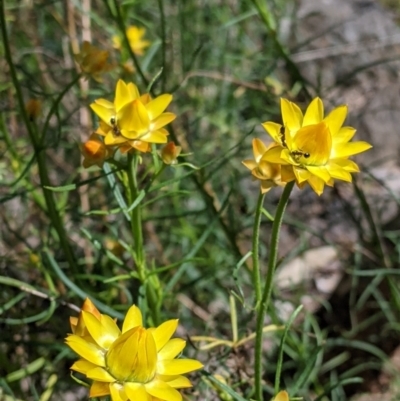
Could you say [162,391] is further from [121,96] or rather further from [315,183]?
[121,96]

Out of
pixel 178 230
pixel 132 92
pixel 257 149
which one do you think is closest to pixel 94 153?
pixel 132 92

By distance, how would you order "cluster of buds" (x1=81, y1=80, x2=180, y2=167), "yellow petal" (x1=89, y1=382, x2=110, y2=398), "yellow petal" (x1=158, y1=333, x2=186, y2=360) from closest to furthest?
"yellow petal" (x1=89, y1=382, x2=110, y2=398) → "yellow petal" (x1=158, y1=333, x2=186, y2=360) → "cluster of buds" (x1=81, y1=80, x2=180, y2=167)

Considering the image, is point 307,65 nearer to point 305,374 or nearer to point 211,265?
point 211,265

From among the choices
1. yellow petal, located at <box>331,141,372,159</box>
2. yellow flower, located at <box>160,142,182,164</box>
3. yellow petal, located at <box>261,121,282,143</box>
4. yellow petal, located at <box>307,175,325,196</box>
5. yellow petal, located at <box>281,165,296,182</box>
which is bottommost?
yellow flower, located at <box>160,142,182,164</box>

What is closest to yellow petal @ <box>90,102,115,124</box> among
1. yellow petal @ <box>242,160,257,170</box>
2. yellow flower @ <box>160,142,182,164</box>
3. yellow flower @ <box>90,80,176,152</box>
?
yellow flower @ <box>90,80,176,152</box>

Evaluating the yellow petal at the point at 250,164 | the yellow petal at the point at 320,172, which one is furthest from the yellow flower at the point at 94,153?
the yellow petal at the point at 320,172

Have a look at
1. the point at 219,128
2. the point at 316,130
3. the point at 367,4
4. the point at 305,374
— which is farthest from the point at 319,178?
the point at 367,4

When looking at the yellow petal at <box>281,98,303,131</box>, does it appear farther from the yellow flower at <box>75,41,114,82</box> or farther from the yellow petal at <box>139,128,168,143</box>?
the yellow flower at <box>75,41,114,82</box>
